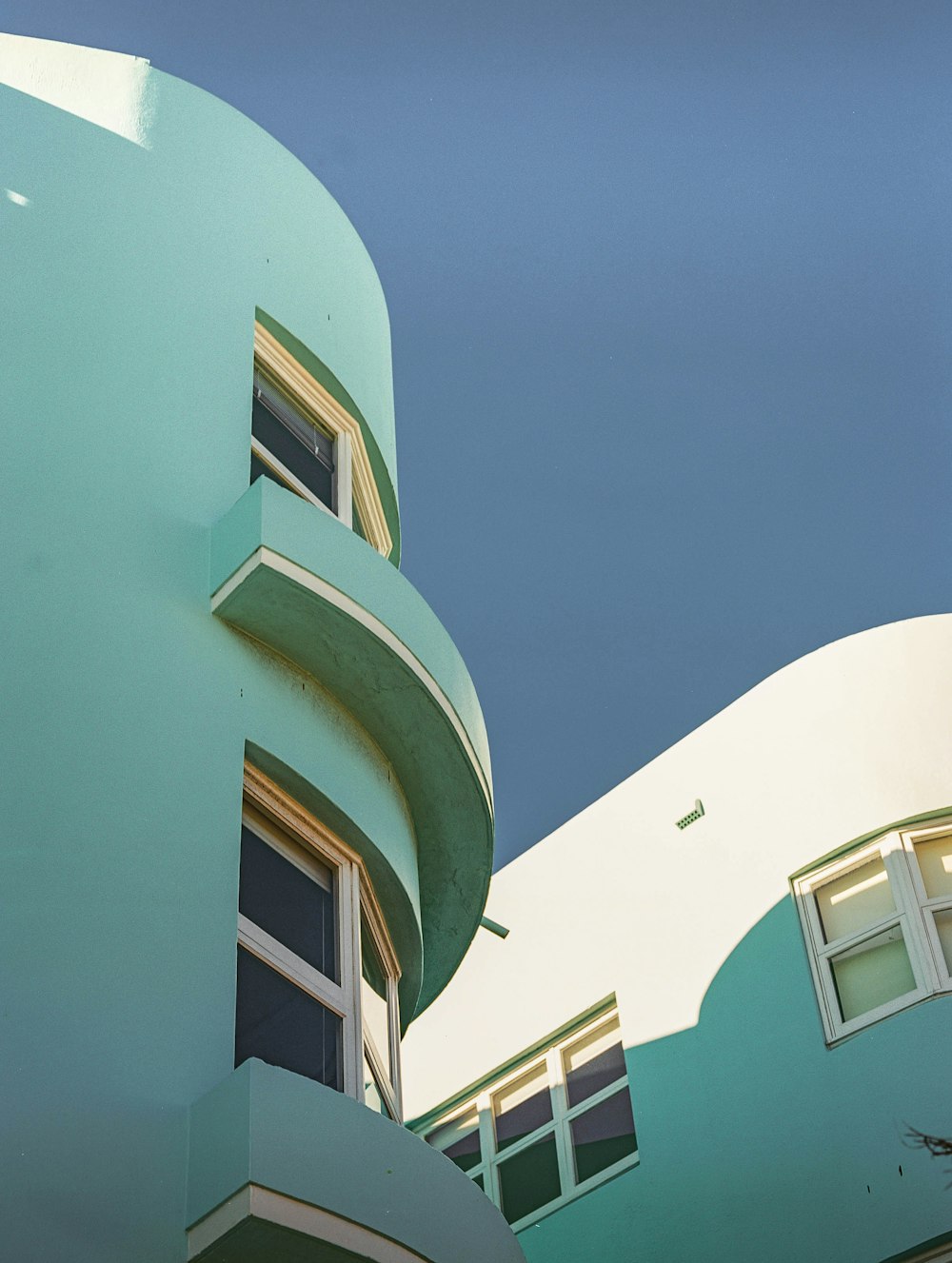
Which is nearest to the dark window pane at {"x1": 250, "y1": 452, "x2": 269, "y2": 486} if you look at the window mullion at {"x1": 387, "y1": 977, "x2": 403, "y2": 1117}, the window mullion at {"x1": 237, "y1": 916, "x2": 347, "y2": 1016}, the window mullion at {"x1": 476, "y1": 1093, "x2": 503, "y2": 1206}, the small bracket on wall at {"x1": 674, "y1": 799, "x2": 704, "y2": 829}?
the window mullion at {"x1": 387, "y1": 977, "x2": 403, "y2": 1117}

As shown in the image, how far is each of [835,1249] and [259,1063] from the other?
20.9 ft

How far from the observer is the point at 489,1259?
25.8ft

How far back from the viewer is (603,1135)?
46.4 ft

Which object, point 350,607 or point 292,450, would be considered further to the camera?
point 292,450

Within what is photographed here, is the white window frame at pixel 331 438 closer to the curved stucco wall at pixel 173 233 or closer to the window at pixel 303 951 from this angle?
the curved stucco wall at pixel 173 233

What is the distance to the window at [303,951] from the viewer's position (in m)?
7.95

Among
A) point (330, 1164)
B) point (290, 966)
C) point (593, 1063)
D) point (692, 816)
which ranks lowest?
point (330, 1164)

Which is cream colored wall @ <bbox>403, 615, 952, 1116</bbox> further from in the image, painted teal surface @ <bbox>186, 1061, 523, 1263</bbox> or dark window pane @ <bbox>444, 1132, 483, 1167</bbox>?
painted teal surface @ <bbox>186, 1061, 523, 1263</bbox>

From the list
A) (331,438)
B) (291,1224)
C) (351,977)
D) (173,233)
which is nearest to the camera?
(291,1224)

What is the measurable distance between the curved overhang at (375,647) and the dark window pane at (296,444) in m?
1.59

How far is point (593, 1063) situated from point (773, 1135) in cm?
257

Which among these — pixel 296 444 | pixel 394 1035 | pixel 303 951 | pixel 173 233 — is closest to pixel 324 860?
pixel 303 951

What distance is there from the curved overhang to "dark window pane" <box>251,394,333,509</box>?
159 cm

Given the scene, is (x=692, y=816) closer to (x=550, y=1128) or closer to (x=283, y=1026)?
(x=550, y=1128)
